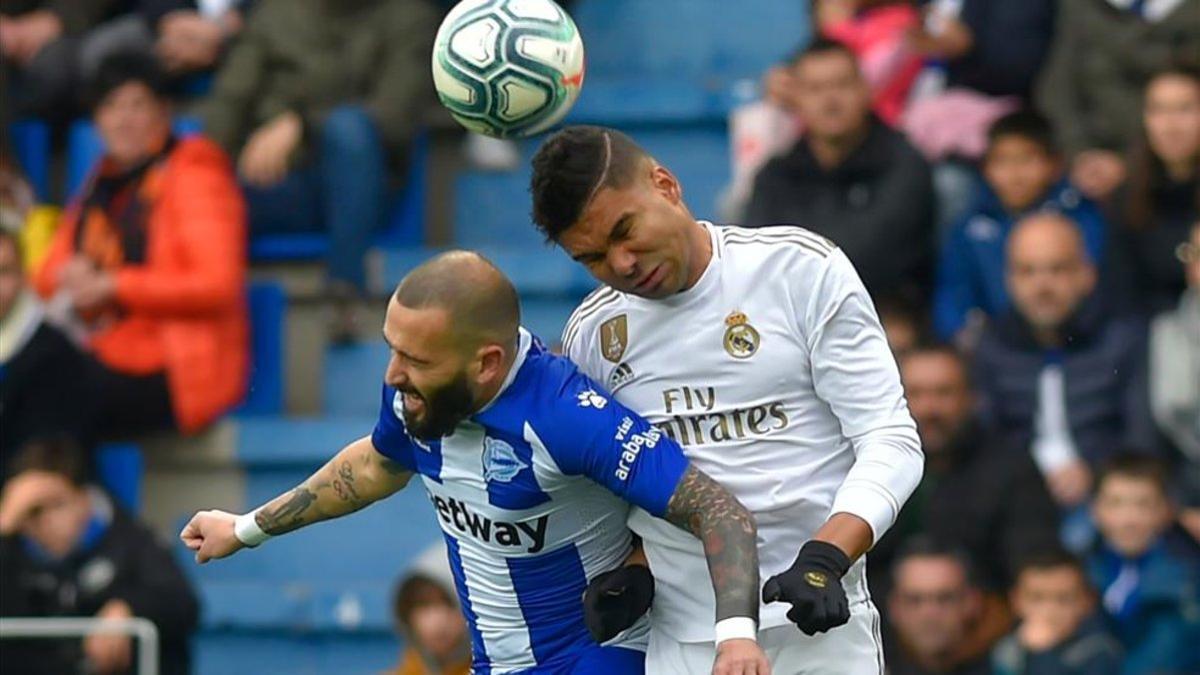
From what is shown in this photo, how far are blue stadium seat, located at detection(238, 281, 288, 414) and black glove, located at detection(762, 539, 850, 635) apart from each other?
5705 mm

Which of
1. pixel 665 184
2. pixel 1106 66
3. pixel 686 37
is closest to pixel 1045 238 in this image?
pixel 1106 66

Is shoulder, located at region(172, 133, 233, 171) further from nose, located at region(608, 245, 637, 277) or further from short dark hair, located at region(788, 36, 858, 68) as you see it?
nose, located at region(608, 245, 637, 277)

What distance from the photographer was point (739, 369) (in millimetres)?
5160

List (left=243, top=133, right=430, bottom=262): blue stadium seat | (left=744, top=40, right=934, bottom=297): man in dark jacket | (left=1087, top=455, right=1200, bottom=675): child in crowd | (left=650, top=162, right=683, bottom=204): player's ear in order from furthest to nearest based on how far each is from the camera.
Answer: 1. (left=243, top=133, right=430, bottom=262): blue stadium seat
2. (left=744, top=40, right=934, bottom=297): man in dark jacket
3. (left=1087, top=455, right=1200, bottom=675): child in crowd
4. (left=650, top=162, right=683, bottom=204): player's ear

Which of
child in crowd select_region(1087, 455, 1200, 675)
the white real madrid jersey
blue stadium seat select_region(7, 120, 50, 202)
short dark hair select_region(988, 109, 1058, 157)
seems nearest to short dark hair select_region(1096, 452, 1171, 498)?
child in crowd select_region(1087, 455, 1200, 675)

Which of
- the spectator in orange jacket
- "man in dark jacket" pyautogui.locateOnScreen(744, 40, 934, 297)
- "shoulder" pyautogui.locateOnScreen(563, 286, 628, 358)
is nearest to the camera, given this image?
"shoulder" pyautogui.locateOnScreen(563, 286, 628, 358)

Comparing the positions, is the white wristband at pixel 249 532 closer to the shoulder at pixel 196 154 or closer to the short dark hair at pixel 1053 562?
the short dark hair at pixel 1053 562

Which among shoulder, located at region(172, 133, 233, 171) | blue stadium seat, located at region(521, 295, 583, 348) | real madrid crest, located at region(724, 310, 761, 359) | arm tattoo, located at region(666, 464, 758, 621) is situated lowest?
blue stadium seat, located at region(521, 295, 583, 348)

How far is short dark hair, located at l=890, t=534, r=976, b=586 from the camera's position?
8180mm

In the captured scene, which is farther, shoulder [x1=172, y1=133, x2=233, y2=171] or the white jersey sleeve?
shoulder [x1=172, y1=133, x2=233, y2=171]

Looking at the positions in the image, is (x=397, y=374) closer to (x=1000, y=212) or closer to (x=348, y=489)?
(x=348, y=489)

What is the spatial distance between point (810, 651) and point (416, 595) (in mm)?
3533

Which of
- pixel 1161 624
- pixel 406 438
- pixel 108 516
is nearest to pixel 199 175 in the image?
pixel 108 516

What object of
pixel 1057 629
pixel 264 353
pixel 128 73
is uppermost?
pixel 128 73
